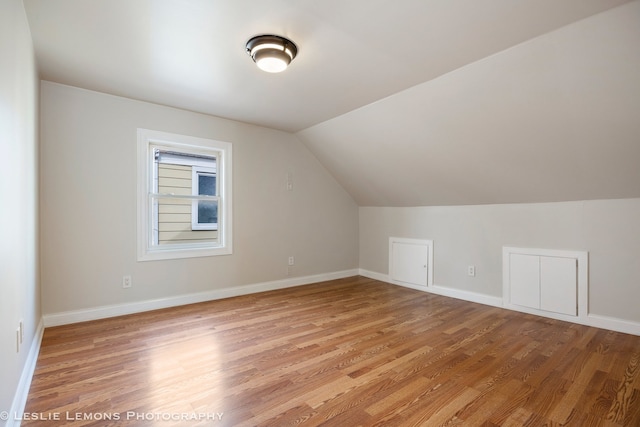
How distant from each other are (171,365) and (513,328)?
3079 mm

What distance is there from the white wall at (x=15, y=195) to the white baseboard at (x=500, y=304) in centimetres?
427

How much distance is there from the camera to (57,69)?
2779 mm

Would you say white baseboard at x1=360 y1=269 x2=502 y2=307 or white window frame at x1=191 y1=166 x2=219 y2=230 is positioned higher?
white window frame at x1=191 y1=166 x2=219 y2=230

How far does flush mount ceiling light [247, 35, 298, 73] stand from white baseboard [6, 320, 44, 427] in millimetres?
2546

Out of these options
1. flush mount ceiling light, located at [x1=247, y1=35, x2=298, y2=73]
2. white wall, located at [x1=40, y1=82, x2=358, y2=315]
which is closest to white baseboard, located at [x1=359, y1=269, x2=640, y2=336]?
white wall, located at [x1=40, y1=82, x2=358, y2=315]

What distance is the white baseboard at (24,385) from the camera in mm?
1591

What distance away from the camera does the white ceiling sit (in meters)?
1.94

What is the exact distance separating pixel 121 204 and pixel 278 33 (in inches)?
99.7

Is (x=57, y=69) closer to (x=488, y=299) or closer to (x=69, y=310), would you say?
(x=69, y=310)

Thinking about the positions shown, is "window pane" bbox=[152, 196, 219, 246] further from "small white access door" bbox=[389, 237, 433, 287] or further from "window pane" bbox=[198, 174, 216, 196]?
"small white access door" bbox=[389, 237, 433, 287]

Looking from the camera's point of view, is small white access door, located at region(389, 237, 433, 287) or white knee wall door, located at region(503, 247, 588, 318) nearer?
white knee wall door, located at region(503, 247, 588, 318)

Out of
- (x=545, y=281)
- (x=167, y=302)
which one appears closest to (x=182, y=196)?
A: (x=167, y=302)

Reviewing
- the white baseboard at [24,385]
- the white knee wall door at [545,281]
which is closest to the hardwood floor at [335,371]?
the white baseboard at [24,385]

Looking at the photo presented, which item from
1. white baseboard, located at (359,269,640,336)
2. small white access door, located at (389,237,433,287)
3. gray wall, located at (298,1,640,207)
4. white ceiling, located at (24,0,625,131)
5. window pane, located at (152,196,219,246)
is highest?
white ceiling, located at (24,0,625,131)
